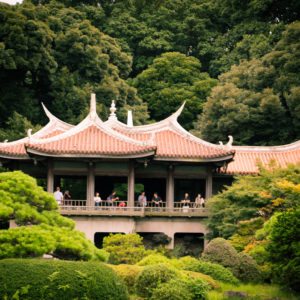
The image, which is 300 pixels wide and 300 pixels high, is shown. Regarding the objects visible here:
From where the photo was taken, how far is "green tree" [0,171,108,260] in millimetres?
20516

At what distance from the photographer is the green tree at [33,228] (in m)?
20.5

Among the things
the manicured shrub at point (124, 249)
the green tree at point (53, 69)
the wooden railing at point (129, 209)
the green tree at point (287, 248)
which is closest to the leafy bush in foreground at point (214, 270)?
the green tree at point (287, 248)

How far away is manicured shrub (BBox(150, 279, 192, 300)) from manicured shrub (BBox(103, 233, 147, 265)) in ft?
22.1

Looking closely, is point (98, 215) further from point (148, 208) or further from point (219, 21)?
point (219, 21)

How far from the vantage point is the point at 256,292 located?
74.9ft

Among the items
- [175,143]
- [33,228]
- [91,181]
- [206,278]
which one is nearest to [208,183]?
[175,143]

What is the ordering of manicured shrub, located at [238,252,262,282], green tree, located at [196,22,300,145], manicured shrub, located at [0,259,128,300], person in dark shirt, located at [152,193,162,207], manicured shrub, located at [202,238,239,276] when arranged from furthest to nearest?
green tree, located at [196,22,300,145]
person in dark shirt, located at [152,193,162,207]
manicured shrub, located at [202,238,239,276]
manicured shrub, located at [238,252,262,282]
manicured shrub, located at [0,259,128,300]

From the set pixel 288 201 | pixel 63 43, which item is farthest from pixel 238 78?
pixel 288 201

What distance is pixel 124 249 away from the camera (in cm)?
2767

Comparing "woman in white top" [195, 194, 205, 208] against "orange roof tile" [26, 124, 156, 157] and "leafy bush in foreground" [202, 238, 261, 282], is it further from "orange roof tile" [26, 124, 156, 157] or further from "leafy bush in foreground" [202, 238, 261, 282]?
"leafy bush in foreground" [202, 238, 261, 282]

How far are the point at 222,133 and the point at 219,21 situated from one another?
17.6m

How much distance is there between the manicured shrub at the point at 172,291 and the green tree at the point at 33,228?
2.03 metres

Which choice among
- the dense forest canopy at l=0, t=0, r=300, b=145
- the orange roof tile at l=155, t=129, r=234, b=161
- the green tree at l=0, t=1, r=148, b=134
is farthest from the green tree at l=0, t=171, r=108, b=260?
the green tree at l=0, t=1, r=148, b=134

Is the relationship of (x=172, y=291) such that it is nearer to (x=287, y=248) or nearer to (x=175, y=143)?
(x=287, y=248)
